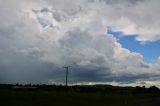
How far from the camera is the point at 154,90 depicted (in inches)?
7264

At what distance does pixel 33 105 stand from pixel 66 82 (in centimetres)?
5260

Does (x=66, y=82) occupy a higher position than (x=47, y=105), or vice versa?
(x=66, y=82)

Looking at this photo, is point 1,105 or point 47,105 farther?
point 47,105

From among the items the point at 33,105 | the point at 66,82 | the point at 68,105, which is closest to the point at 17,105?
the point at 33,105

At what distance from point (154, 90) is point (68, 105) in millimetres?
132470

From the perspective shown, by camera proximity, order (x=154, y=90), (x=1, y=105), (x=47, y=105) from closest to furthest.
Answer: (x=1, y=105), (x=47, y=105), (x=154, y=90)

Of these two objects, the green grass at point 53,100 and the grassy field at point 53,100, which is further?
the grassy field at point 53,100

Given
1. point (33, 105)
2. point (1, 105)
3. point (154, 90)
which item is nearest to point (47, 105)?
point (33, 105)

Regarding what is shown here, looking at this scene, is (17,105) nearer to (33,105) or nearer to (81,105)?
(33,105)

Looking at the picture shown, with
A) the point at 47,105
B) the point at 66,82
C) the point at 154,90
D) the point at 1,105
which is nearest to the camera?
the point at 1,105

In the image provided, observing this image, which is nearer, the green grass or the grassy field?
the green grass

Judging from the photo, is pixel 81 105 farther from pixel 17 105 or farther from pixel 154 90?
pixel 154 90

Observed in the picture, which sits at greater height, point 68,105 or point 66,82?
point 66,82

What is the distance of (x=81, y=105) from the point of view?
58969mm
